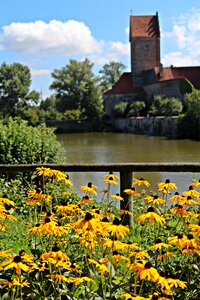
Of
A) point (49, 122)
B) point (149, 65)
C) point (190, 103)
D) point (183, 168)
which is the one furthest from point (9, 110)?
point (183, 168)

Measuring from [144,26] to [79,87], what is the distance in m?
15.2

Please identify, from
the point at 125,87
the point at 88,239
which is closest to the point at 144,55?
the point at 125,87

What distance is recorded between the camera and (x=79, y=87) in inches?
2872

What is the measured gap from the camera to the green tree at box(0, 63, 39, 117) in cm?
7494

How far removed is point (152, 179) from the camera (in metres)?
14.9

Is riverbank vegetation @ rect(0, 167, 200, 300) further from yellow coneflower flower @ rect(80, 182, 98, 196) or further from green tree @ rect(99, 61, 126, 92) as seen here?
green tree @ rect(99, 61, 126, 92)

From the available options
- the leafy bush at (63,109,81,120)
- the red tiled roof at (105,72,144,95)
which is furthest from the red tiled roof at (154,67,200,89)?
the leafy bush at (63,109,81,120)

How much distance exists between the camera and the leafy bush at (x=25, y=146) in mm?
9086

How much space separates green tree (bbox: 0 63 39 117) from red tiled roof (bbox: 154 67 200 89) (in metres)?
Result: 20.9

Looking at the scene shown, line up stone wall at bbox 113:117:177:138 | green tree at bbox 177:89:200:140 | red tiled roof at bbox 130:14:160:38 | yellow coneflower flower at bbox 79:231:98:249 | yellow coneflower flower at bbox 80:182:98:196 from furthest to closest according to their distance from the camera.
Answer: red tiled roof at bbox 130:14:160:38 → stone wall at bbox 113:117:177:138 → green tree at bbox 177:89:200:140 → yellow coneflower flower at bbox 80:182:98:196 → yellow coneflower flower at bbox 79:231:98:249

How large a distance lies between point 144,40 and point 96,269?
75354 millimetres

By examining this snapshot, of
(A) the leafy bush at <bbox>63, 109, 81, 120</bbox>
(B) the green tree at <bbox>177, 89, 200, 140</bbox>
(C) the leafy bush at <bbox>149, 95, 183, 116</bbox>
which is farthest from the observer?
(A) the leafy bush at <bbox>63, 109, 81, 120</bbox>

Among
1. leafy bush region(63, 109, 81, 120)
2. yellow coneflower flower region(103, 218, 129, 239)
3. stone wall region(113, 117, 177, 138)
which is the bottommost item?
stone wall region(113, 117, 177, 138)

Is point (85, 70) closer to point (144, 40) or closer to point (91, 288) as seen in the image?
point (144, 40)
